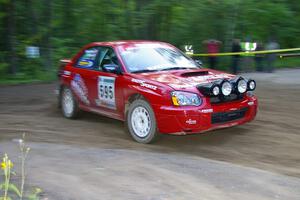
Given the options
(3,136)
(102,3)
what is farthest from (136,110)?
(102,3)

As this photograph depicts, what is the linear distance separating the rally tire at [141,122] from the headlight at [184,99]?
45 cm

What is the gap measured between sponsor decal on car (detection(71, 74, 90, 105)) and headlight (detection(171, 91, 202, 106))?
248 centimetres

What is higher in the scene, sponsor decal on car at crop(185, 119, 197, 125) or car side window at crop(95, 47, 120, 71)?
car side window at crop(95, 47, 120, 71)

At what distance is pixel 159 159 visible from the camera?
6953mm

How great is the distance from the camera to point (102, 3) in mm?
20500

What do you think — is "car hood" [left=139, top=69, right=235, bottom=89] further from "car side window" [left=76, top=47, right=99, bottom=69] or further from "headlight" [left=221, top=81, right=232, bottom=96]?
"car side window" [left=76, top=47, right=99, bottom=69]

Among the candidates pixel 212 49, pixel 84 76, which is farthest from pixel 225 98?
pixel 212 49

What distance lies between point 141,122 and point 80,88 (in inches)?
83.6

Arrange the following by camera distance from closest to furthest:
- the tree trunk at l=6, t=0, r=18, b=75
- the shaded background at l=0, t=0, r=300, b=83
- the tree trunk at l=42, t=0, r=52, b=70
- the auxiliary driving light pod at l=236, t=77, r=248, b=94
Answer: the auxiliary driving light pod at l=236, t=77, r=248, b=94 < the tree trunk at l=6, t=0, r=18, b=75 < the shaded background at l=0, t=0, r=300, b=83 < the tree trunk at l=42, t=0, r=52, b=70

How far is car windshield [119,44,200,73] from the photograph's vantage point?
8.51 meters

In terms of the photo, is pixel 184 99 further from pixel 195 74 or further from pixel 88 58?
pixel 88 58

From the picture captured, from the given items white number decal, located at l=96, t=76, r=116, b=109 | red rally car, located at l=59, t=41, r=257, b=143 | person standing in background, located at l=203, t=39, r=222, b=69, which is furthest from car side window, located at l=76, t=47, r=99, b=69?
person standing in background, located at l=203, t=39, r=222, b=69

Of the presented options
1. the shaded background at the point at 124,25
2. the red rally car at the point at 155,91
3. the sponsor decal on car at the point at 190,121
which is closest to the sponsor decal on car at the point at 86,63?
the red rally car at the point at 155,91

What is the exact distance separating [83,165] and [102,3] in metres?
14.7
